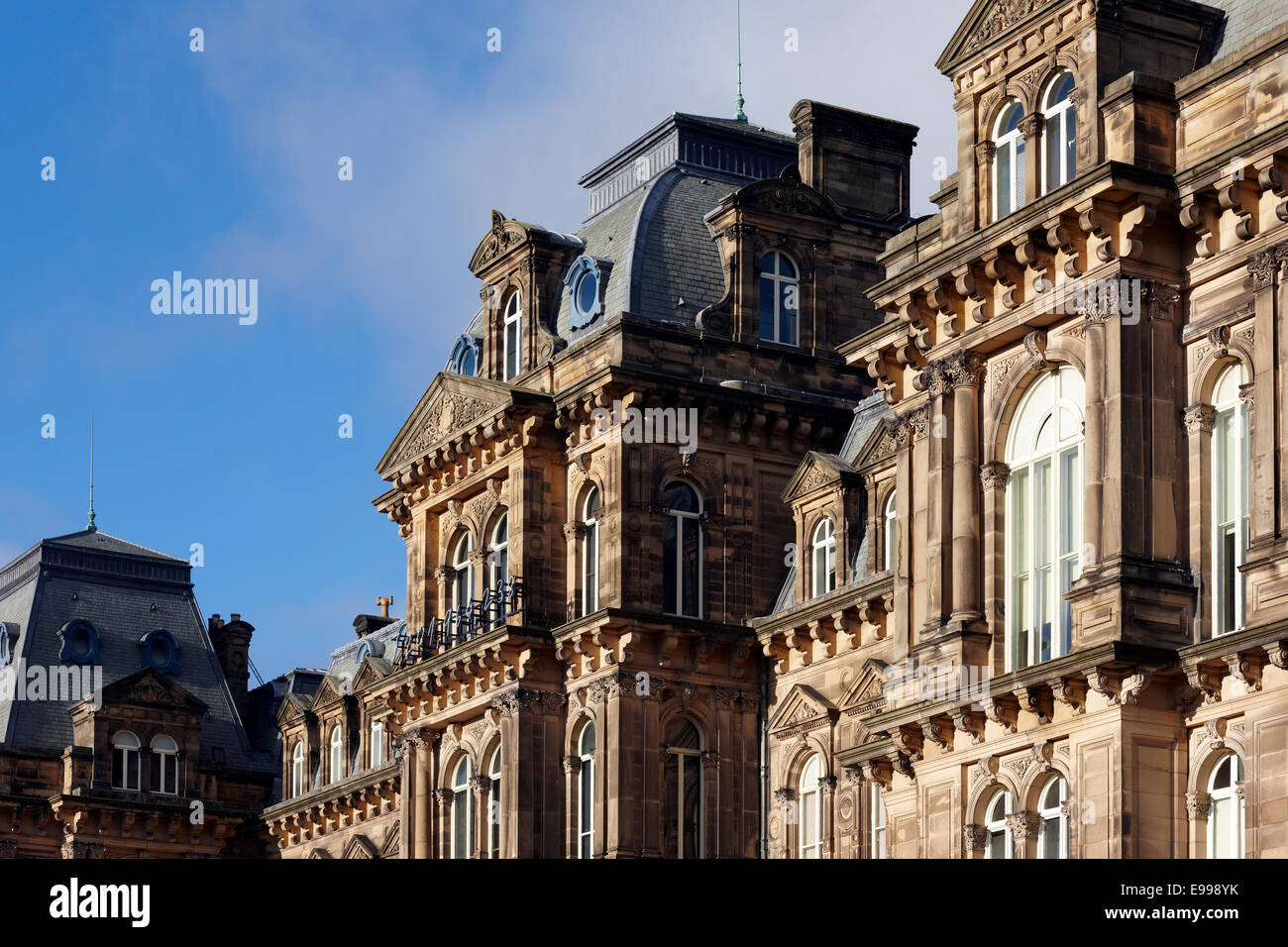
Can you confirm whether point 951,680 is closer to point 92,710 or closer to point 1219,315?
point 1219,315

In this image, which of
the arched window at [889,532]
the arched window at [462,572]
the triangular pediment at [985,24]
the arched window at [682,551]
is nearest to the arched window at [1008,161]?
the triangular pediment at [985,24]

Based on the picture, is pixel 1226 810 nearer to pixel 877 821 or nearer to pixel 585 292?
pixel 877 821

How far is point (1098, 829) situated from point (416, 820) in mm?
22798

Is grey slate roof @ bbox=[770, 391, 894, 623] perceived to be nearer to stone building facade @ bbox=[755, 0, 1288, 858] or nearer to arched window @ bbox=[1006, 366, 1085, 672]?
stone building facade @ bbox=[755, 0, 1288, 858]

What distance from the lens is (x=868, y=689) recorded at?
1863 inches

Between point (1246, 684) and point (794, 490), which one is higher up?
point (794, 490)

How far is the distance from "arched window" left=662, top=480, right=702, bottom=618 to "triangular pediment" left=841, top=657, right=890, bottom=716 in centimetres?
418

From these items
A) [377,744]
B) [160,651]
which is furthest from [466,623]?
[160,651]

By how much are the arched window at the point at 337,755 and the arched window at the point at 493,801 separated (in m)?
19.7

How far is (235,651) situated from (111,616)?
164 inches
